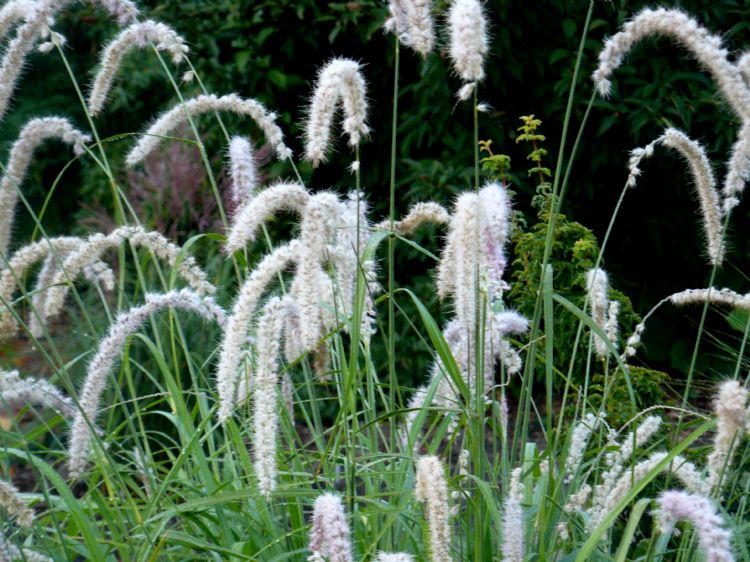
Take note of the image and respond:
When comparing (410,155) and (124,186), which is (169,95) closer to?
(124,186)

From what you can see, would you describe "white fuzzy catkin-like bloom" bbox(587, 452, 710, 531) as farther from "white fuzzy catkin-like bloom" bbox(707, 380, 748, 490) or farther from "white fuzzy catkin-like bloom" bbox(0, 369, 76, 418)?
"white fuzzy catkin-like bloom" bbox(0, 369, 76, 418)

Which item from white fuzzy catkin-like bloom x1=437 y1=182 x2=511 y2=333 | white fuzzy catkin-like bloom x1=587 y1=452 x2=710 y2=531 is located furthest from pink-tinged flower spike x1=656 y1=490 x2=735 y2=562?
white fuzzy catkin-like bloom x1=437 y1=182 x2=511 y2=333

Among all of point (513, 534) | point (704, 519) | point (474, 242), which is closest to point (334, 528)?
point (513, 534)

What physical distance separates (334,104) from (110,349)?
2.51 feet

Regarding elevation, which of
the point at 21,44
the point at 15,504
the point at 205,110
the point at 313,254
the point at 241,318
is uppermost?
the point at 21,44

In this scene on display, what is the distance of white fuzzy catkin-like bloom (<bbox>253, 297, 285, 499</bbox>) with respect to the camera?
2145 mm

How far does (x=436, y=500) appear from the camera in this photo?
5.98 ft

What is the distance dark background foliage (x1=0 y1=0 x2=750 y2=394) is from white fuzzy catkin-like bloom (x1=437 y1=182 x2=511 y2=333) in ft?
9.54

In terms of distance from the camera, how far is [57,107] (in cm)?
830

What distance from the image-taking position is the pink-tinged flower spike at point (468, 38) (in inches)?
88.9

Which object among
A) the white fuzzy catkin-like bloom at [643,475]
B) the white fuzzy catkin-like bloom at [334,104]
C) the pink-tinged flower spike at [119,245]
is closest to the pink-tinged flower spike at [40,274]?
the pink-tinged flower spike at [119,245]

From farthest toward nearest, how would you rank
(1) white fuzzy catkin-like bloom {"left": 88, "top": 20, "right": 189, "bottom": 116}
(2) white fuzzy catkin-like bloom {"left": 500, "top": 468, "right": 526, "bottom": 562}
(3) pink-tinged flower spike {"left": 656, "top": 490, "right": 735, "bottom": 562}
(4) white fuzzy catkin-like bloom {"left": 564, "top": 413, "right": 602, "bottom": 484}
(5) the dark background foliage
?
(5) the dark background foliage < (1) white fuzzy catkin-like bloom {"left": 88, "top": 20, "right": 189, "bottom": 116} < (4) white fuzzy catkin-like bloom {"left": 564, "top": 413, "right": 602, "bottom": 484} < (2) white fuzzy catkin-like bloom {"left": 500, "top": 468, "right": 526, "bottom": 562} < (3) pink-tinged flower spike {"left": 656, "top": 490, "right": 735, "bottom": 562}

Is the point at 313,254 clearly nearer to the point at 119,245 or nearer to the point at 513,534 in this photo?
the point at 513,534

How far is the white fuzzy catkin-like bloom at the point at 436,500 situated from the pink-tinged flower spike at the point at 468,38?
36.0 inches
